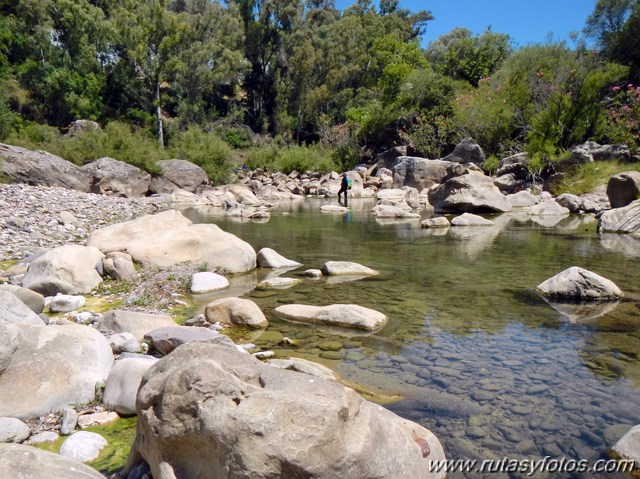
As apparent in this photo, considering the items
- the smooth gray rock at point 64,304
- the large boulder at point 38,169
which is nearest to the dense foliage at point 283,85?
the large boulder at point 38,169

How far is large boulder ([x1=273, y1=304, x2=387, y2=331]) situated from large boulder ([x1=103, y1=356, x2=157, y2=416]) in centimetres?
298

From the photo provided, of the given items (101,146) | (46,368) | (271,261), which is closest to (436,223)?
(271,261)

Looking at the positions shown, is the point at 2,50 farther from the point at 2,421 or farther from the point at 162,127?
the point at 2,421

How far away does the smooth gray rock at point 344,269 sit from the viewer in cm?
1028

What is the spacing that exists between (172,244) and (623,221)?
43.8 ft

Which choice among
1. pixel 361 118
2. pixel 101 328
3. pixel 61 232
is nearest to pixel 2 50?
pixel 361 118

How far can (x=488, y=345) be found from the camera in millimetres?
6223

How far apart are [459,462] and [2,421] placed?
3.40m

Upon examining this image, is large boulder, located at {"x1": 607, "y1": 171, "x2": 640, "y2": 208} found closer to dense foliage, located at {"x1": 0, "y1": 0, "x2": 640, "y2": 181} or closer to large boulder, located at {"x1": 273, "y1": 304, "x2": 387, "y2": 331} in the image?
dense foliage, located at {"x1": 0, "y1": 0, "x2": 640, "y2": 181}

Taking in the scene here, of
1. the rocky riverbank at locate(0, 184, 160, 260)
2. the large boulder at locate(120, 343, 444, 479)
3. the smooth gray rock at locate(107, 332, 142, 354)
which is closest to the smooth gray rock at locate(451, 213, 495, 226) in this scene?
the rocky riverbank at locate(0, 184, 160, 260)

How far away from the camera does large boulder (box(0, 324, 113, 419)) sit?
416cm

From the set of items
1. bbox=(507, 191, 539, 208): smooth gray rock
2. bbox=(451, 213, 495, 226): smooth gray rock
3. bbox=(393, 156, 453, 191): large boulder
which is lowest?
bbox=(451, 213, 495, 226): smooth gray rock

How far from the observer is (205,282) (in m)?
9.02

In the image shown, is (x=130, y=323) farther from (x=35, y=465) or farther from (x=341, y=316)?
(x=35, y=465)
